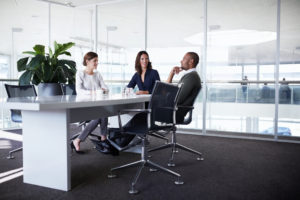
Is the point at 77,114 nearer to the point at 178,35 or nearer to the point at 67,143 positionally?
the point at 67,143

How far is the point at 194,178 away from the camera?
2.78 m

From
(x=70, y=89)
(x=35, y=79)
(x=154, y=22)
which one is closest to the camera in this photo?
(x=70, y=89)

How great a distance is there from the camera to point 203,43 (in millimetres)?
5305

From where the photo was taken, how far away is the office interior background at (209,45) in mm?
4867

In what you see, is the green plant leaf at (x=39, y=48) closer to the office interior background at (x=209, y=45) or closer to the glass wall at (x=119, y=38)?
the office interior background at (x=209, y=45)

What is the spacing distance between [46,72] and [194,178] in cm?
337

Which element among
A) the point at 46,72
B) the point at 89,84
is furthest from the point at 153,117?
the point at 46,72

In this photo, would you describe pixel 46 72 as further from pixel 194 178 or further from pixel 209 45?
pixel 194 178

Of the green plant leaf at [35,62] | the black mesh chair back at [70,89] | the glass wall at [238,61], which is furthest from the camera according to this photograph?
the glass wall at [238,61]

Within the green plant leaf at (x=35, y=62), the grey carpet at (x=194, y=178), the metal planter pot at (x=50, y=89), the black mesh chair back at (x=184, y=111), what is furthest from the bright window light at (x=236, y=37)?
the green plant leaf at (x=35, y=62)

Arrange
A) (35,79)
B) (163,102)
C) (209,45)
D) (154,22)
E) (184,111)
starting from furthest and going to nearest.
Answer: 1. (154,22)
2. (209,45)
3. (35,79)
4. (184,111)
5. (163,102)

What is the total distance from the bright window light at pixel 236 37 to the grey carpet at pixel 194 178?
204 centimetres

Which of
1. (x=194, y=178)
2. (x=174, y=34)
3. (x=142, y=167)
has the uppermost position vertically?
(x=174, y=34)

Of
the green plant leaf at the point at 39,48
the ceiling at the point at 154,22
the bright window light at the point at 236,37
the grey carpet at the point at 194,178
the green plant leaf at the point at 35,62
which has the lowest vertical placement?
the grey carpet at the point at 194,178
